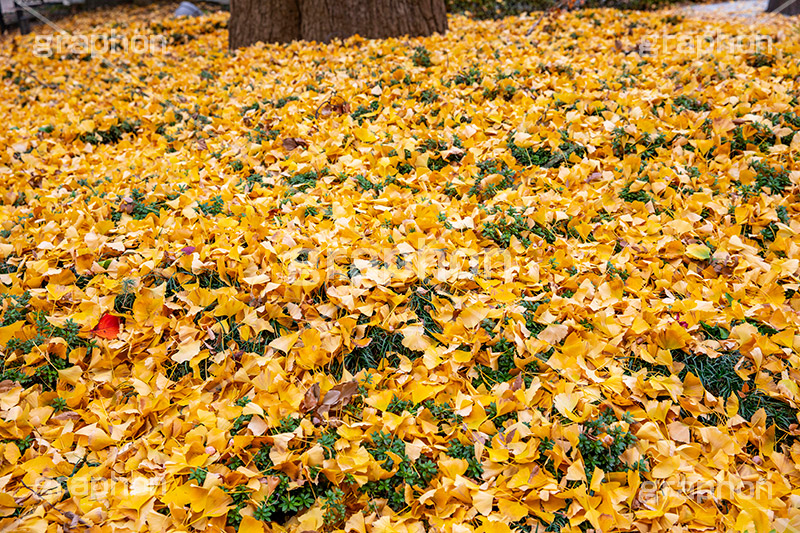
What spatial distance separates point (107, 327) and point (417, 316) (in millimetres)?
1157

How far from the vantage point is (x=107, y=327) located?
2.01 m

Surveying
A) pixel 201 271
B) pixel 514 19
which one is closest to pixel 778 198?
pixel 201 271

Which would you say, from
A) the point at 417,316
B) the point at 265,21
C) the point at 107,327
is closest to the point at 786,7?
the point at 265,21

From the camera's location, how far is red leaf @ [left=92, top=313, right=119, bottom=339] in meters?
1.98

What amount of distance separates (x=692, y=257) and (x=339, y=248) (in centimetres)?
145

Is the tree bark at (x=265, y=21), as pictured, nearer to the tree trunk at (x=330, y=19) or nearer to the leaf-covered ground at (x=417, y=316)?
the tree trunk at (x=330, y=19)

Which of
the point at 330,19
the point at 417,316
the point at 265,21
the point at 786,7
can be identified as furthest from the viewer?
the point at 786,7

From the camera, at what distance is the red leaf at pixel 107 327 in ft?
6.49

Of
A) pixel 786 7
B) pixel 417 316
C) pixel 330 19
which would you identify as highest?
pixel 786 7

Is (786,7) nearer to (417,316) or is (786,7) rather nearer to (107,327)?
(417,316)

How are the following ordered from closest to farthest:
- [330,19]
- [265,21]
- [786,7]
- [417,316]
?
[417,316] → [330,19] → [265,21] → [786,7]

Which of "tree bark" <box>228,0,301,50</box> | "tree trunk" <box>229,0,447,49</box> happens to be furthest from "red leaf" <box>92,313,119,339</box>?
"tree bark" <box>228,0,301,50</box>

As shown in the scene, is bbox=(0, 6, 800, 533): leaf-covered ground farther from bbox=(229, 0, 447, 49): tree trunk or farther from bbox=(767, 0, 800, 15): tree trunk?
bbox=(767, 0, 800, 15): tree trunk

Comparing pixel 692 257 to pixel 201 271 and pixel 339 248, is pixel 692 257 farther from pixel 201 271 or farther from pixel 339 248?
pixel 201 271
